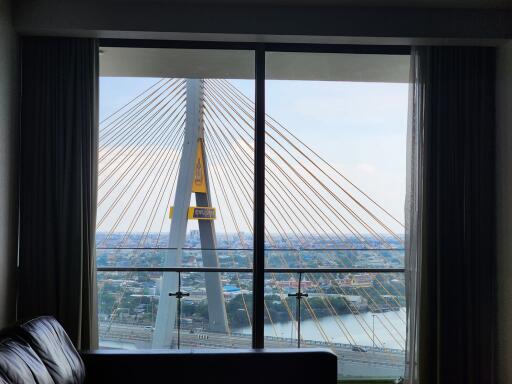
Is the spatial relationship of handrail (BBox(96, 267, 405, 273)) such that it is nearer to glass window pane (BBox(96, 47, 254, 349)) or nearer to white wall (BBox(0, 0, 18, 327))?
glass window pane (BBox(96, 47, 254, 349))

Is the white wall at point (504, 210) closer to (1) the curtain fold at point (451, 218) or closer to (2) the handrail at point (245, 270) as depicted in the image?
(1) the curtain fold at point (451, 218)

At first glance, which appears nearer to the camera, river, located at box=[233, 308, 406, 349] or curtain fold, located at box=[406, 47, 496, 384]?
curtain fold, located at box=[406, 47, 496, 384]

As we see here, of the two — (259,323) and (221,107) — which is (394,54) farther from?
(259,323)

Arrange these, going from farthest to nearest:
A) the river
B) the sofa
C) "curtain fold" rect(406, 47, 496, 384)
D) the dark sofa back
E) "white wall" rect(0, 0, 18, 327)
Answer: the river < "curtain fold" rect(406, 47, 496, 384) < "white wall" rect(0, 0, 18, 327) < the dark sofa back < the sofa

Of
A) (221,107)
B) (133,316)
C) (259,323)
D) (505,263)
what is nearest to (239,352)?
(259,323)

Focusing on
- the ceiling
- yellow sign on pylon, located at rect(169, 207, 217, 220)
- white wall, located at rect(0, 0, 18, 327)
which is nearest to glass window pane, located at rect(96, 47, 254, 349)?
yellow sign on pylon, located at rect(169, 207, 217, 220)

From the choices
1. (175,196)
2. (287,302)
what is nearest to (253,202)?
(175,196)

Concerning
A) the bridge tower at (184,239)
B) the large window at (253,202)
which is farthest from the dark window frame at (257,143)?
the bridge tower at (184,239)
